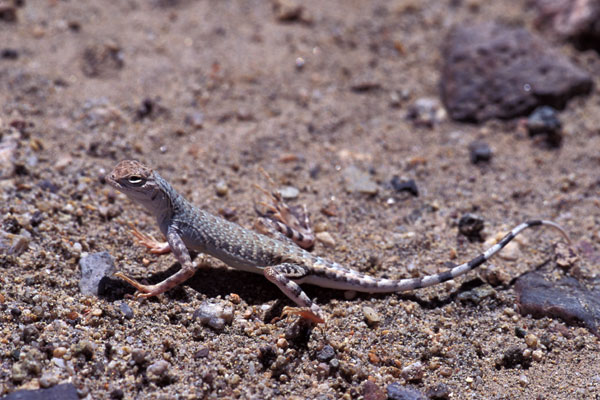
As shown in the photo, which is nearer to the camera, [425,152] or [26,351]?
[26,351]

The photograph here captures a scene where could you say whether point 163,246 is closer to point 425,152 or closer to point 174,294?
point 174,294

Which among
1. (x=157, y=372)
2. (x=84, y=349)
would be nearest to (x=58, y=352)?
(x=84, y=349)

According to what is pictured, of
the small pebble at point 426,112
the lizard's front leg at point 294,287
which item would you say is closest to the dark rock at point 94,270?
the lizard's front leg at point 294,287

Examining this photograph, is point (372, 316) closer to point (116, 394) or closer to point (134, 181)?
point (116, 394)

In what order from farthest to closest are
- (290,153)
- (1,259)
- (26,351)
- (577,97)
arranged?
(577,97) < (290,153) < (1,259) < (26,351)

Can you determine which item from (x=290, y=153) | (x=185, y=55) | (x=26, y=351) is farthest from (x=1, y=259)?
(x=185, y=55)

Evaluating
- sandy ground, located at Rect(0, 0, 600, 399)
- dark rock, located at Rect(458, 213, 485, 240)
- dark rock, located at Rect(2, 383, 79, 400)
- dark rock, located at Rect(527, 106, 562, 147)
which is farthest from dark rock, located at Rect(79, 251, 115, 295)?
dark rock, located at Rect(527, 106, 562, 147)

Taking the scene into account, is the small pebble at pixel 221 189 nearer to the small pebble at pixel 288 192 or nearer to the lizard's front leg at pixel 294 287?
the small pebble at pixel 288 192
